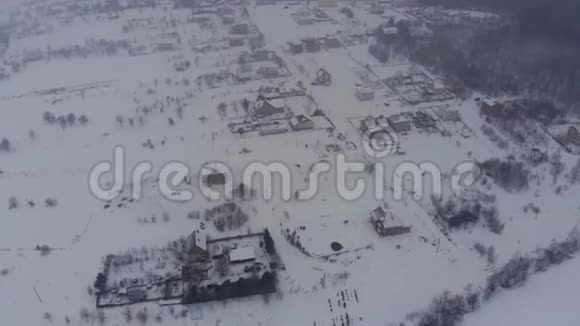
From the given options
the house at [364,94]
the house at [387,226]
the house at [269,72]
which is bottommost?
the house at [387,226]

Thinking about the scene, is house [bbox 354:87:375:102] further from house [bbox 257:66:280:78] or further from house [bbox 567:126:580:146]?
house [bbox 567:126:580:146]

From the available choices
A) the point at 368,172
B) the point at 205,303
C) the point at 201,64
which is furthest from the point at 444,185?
the point at 201,64

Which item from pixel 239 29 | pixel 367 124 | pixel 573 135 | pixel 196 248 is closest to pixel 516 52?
pixel 573 135

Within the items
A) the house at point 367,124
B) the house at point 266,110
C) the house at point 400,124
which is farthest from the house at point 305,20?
the house at point 400,124

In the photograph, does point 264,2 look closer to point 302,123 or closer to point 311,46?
point 311,46

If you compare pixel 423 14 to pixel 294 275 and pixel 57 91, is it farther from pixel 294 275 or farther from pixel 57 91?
pixel 294 275

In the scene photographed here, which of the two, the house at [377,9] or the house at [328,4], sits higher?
the house at [328,4]

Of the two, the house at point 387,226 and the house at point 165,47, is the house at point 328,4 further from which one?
the house at point 387,226
